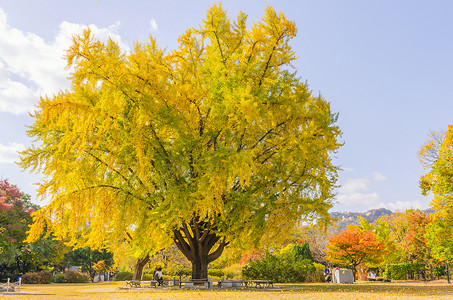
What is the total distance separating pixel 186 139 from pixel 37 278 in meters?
25.6

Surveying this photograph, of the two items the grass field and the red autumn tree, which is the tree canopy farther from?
the grass field

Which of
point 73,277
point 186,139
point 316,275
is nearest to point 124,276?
point 73,277

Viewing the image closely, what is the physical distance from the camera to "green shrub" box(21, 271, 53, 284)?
3173 cm

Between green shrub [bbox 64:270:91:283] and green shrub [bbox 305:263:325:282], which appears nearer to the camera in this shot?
Answer: green shrub [bbox 305:263:325:282]

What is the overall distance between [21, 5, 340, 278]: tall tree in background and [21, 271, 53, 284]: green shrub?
61.9 ft

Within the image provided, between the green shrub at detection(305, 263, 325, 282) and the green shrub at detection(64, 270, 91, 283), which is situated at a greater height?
the green shrub at detection(305, 263, 325, 282)

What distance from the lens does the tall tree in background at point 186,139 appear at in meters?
13.9

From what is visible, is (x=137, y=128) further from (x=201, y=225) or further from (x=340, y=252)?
(x=340, y=252)

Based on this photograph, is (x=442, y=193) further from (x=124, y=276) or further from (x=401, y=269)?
(x=124, y=276)

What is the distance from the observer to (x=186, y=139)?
51.1 ft

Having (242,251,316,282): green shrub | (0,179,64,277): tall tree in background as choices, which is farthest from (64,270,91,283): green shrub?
(242,251,316,282): green shrub

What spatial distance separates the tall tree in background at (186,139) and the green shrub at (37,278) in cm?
1887

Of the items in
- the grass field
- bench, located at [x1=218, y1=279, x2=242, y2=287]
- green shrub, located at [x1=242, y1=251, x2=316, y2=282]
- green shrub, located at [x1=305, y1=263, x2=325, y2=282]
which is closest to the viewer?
the grass field

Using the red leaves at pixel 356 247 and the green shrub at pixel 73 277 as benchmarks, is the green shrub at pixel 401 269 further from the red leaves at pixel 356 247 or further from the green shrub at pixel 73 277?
the green shrub at pixel 73 277
